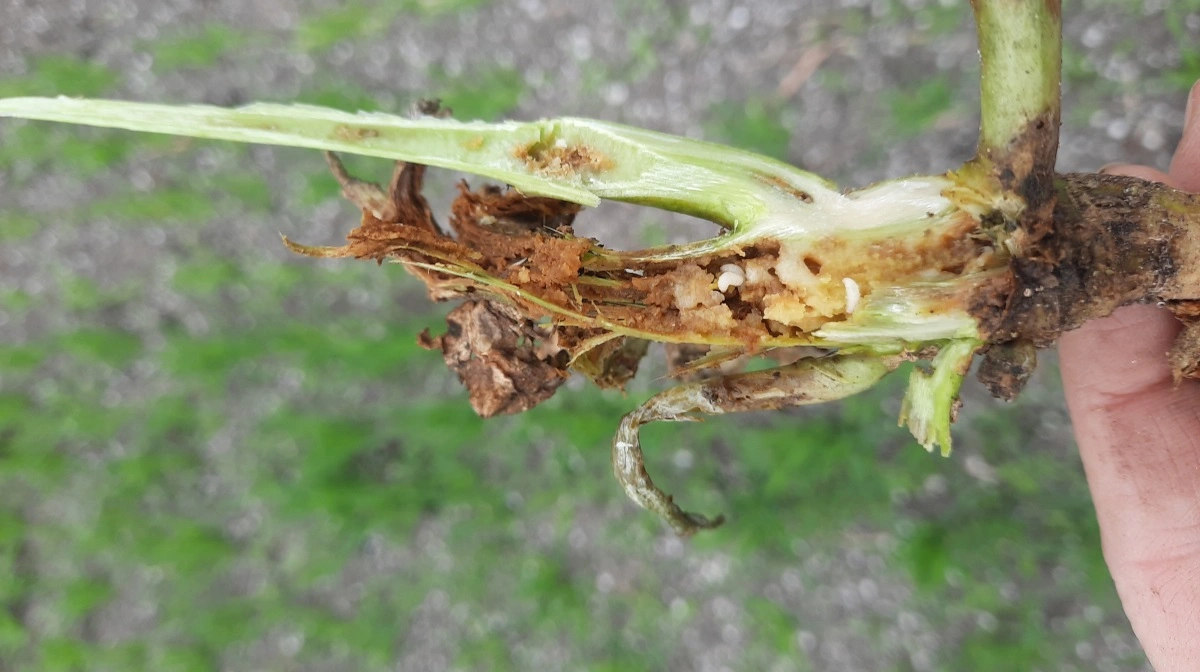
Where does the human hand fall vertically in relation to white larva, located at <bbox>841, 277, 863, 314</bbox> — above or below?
below

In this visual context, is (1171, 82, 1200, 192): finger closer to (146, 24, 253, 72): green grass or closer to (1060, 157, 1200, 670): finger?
(1060, 157, 1200, 670): finger

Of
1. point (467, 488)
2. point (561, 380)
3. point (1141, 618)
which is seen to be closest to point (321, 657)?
point (467, 488)

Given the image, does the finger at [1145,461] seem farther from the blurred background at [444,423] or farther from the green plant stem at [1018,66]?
the green plant stem at [1018,66]

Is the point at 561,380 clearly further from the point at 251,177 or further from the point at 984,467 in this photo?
the point at 251,177

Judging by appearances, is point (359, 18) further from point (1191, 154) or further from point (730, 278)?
point (1191, 154)

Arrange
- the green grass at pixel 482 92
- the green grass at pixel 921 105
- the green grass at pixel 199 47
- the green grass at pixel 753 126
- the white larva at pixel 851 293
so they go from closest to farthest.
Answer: the white larva at pixel 851 293 → the green grass at pixel 921 105 → the green grass at pixel 753 126 → the green grass at pixel 482 92 → the green grass at pixel 199 47

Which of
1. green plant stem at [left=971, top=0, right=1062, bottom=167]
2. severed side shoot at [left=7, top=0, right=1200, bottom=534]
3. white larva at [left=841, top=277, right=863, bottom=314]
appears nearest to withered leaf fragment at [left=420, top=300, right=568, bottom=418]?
severed side shoot at [left=7, top=0, right=1200, bottom=534]

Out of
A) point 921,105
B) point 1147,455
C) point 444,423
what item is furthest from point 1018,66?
point 444,423

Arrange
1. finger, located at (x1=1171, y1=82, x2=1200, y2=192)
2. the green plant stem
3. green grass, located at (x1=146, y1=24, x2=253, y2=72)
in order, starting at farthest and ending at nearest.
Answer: green grass, located at (x1=146, y1=24, x2=253, y2=72) → finger, located at (x1=1171, y1=82, x2=1200, y2=192) → the green plant stem

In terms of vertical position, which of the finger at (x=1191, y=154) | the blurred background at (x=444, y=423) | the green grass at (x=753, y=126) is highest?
the finger at (x=1191, y=154)

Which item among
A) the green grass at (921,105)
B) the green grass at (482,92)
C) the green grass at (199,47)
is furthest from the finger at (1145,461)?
the green grass at (199,47)
